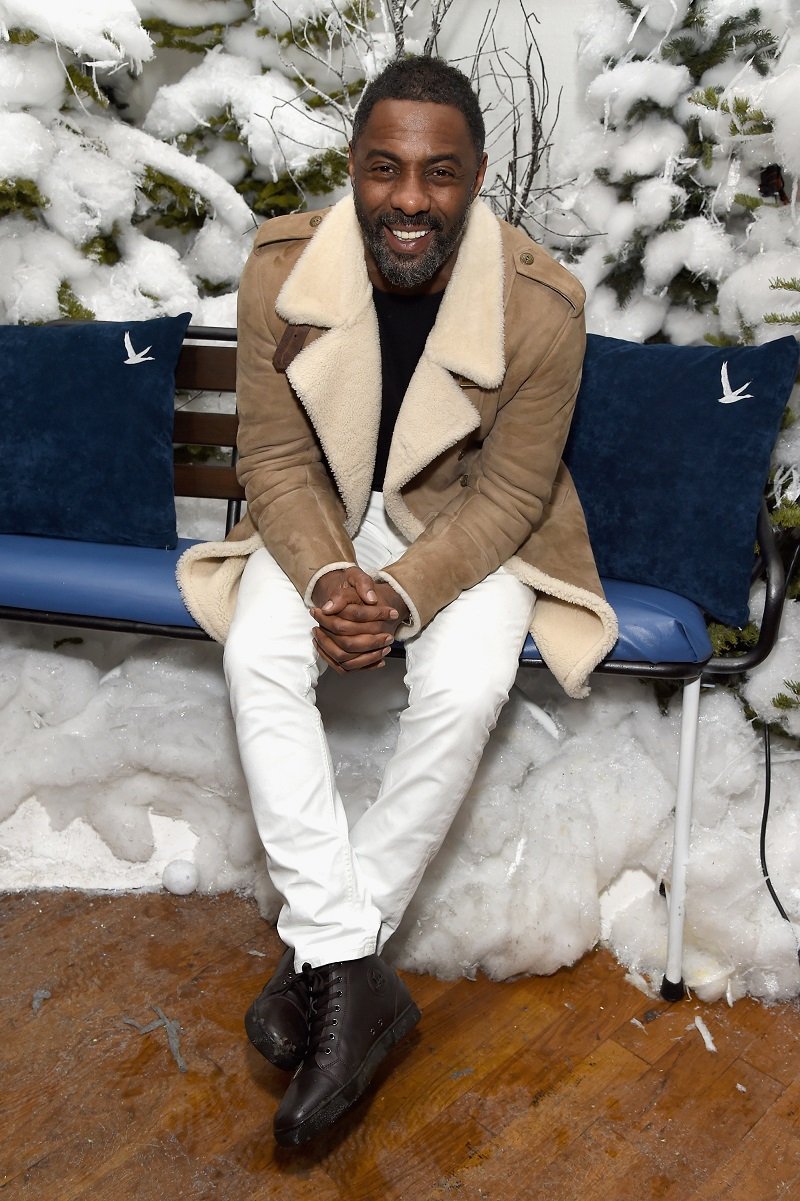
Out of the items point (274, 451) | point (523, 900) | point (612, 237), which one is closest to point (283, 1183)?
point (523, 900)

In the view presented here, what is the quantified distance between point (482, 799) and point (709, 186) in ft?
4.27

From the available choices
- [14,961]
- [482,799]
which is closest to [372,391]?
[482,799]

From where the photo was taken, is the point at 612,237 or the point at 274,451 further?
the point at 612,237

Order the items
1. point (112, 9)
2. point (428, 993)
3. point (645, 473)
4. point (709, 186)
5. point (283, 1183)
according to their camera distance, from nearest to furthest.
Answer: point (283, 1183) < point (428, 993) < point (645, 473) < point (709, 186) < point (112, 9)

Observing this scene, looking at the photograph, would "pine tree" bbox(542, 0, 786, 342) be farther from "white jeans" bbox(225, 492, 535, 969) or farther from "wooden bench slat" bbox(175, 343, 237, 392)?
"white jeans" bbox(225, 492, 535, 969)

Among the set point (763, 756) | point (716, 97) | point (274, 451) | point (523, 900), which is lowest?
point (523, 900)

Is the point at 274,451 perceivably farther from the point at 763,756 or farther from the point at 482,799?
the point at 763,756

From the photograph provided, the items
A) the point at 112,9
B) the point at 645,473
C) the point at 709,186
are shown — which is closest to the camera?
the point at 645,473

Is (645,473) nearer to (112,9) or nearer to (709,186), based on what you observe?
(709,186)

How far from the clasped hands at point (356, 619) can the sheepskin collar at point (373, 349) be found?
0.24 metres

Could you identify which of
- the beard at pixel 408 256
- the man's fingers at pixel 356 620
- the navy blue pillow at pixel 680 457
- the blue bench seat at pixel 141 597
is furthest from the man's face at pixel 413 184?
the blue bench seat at pixel 141 597

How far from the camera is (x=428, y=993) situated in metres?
1.85

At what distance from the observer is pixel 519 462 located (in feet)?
6.00

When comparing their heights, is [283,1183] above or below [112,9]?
below
